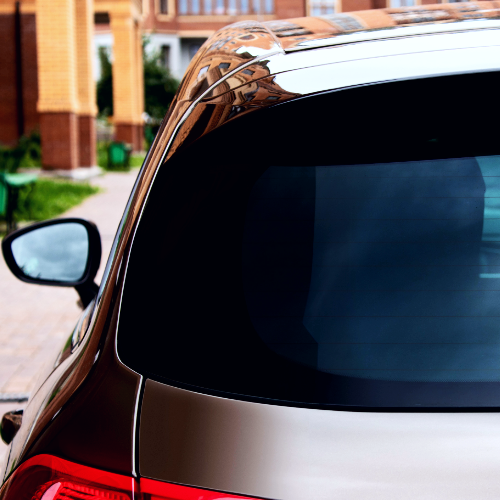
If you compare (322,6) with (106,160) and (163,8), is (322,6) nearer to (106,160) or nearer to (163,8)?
(163,8)

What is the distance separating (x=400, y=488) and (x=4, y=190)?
8564mm

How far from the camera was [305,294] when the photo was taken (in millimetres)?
1166

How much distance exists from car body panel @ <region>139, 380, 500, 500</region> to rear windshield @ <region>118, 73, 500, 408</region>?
49 mm

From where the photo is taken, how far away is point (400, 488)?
3.12 feet

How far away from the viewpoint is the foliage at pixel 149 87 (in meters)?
46.6

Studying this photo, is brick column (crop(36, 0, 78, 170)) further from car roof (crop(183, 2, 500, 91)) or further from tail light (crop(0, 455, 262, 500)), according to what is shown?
tail light (crop(0, 455, 262, 500))

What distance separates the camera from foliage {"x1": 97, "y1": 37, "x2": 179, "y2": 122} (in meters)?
46.6

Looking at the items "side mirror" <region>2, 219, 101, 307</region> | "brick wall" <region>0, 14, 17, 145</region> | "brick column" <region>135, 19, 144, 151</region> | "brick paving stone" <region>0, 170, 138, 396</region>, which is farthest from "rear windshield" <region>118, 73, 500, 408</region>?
"brick column" <region>135, 19, 144, 151</region>

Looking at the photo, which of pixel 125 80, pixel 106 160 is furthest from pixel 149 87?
pixel 106 160

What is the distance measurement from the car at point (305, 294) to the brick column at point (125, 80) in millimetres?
26177

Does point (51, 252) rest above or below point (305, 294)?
below

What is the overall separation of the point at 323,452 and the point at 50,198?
12.8 metres

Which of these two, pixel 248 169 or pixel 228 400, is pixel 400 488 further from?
pixel 248 169

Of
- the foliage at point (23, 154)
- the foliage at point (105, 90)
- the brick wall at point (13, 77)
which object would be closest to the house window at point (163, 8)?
the foliage at point (105, 90)
